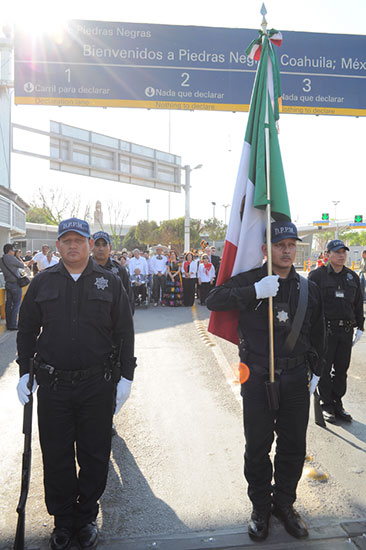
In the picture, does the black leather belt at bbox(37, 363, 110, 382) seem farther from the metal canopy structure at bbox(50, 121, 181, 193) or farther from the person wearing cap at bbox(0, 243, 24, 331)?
the metal canopy structure at bbox(50, 121, 181, 193)

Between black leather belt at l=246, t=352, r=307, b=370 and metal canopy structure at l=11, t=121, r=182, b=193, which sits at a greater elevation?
metal canopy structure at l=11, t=121, r=182, b=193

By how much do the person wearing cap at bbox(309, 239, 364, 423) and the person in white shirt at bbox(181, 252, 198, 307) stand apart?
399 inches

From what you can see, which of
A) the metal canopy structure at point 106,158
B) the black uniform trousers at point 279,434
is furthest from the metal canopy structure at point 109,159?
the black uniform trousers at point 279,434

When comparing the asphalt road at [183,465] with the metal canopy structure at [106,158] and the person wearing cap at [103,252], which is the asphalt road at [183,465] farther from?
the metal canopy structure at [106,158]

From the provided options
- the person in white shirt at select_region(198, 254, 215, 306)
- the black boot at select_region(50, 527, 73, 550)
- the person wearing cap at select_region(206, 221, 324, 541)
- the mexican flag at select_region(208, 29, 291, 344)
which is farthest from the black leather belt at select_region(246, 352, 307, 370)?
the person in white shirt at select_region(198, 254, 215, 306)

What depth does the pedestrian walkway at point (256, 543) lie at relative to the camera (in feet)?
8.85

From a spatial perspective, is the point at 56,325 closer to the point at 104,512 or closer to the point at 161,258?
the point at 104,512

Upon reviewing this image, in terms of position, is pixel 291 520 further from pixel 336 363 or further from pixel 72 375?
pixel 336 363

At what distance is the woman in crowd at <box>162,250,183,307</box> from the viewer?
14.8 meters

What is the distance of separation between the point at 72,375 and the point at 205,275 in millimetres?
12141

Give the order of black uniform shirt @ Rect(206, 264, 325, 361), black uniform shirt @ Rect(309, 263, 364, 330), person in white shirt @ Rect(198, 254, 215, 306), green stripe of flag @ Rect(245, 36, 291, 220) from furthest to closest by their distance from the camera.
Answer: person in white shirt @ Rect(198, 254, 215, 306)
black uniform shirt @ Rect(309, 263, 364, 330)
green stripe of flag @ Rect(245, 36, 291, 220)
black uniform shirt @ Rect(206, 264, 325, 361)

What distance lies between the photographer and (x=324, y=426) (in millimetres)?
4559

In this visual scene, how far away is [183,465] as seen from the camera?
376cm

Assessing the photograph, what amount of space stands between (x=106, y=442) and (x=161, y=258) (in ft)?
40.8
